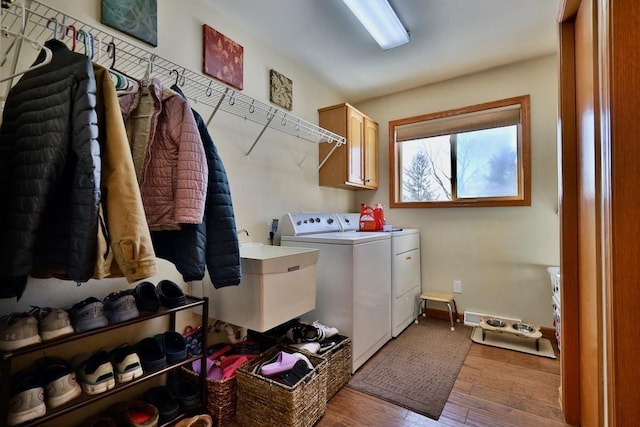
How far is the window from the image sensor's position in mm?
2766

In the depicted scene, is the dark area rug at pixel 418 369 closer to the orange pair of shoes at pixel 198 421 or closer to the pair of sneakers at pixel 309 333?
the pair of sneakers at pixel 309 333

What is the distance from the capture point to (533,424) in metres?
1.52

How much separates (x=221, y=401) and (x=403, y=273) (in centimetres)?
180

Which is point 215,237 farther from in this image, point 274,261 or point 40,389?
point 40,389

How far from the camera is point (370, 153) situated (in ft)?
10.9

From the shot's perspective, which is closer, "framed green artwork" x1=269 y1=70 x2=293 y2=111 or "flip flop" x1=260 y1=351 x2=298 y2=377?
"flip flop" x1=260 y1=351 x2=298 y2=377

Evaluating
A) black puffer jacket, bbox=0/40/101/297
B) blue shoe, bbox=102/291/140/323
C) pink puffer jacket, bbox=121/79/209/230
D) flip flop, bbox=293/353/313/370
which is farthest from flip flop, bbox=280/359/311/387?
black puffer jacket, bbox=0/40/101/297

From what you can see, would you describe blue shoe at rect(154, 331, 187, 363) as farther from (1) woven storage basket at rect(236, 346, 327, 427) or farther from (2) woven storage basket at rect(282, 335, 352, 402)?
(2) woven storage basket at rect(282, 335, 352, 402)

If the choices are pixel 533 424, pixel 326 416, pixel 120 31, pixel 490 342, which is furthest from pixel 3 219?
pixel 490 342

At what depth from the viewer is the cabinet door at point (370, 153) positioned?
10.6ft

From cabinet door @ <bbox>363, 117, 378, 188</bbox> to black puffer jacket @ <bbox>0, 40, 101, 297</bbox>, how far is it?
2.64 m

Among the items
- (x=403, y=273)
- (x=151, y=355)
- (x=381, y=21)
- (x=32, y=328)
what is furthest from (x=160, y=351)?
(x=381, y=21)

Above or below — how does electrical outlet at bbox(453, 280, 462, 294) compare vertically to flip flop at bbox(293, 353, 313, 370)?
above

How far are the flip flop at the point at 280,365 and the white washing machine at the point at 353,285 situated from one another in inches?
19.0
